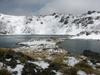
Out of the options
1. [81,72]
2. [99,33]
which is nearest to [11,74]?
[81,72]

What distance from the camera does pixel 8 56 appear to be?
9406mm

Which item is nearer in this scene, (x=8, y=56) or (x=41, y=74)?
(x=41, y=74)

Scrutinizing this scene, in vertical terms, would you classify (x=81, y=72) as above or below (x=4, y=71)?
below

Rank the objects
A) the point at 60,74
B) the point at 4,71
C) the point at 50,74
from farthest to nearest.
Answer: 1. the point at 60,74
2. the point at 50,74
3. the point at 4,71

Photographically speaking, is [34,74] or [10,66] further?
[10,66]

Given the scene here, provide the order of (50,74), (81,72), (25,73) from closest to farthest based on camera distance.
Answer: (25,73), (50,74), (81,72)

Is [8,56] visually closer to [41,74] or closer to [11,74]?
[11,74]

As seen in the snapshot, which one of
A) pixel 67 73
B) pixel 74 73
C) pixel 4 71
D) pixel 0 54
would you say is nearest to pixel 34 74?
pixel 4 71

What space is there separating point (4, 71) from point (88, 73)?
5982 millimetres

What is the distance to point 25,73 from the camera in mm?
6484

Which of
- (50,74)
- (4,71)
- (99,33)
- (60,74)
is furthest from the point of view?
(99,33)

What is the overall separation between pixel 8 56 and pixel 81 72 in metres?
6.57

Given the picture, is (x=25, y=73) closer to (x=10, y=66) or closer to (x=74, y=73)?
(x=10, y=66)

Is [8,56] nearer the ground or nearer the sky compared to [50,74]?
nearer the sky
